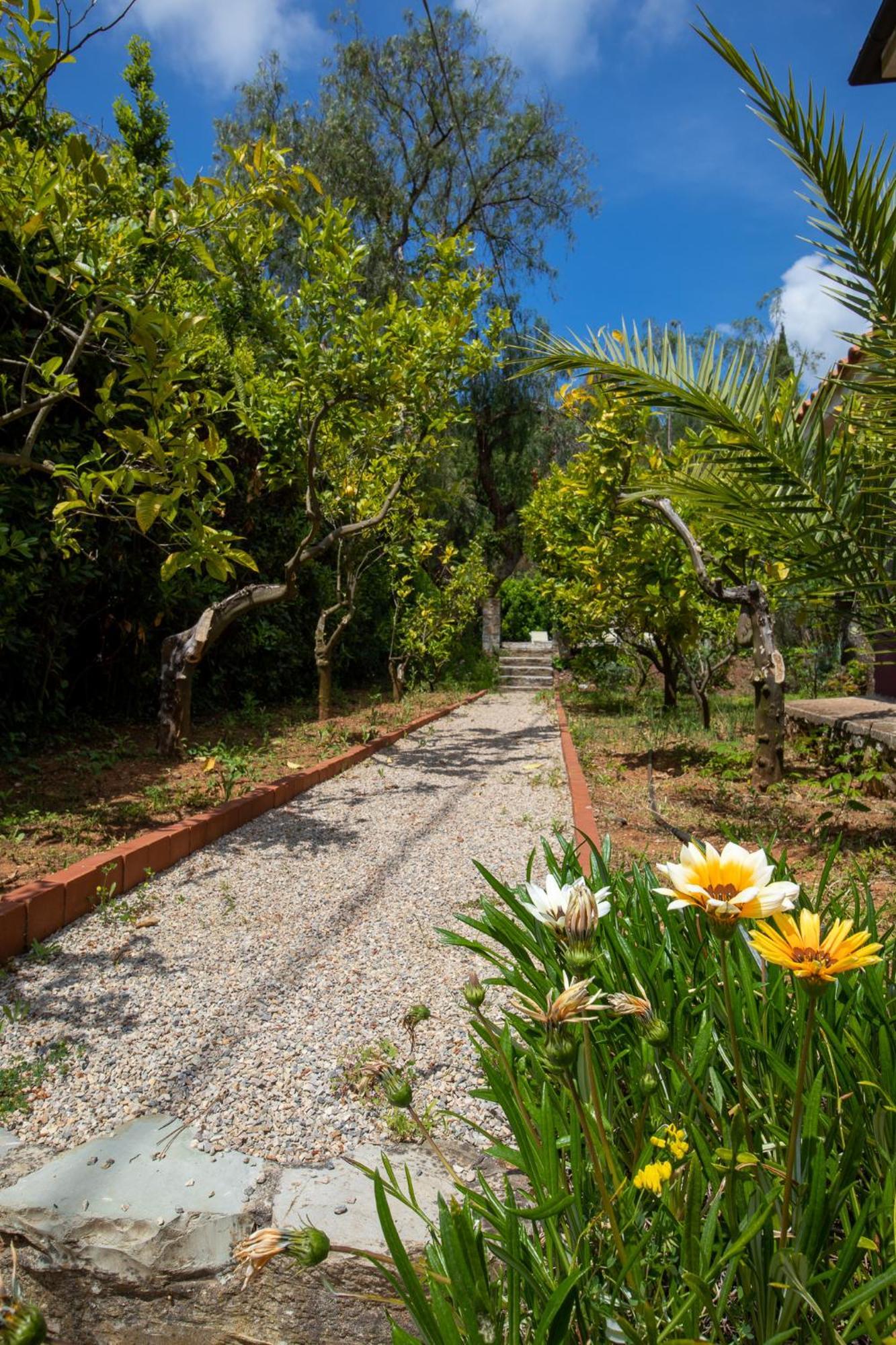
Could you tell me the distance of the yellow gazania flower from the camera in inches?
30.1

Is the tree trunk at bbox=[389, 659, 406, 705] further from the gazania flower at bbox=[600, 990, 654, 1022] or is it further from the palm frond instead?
the gazania flower at bbox=[600, 990, 654, 1022]

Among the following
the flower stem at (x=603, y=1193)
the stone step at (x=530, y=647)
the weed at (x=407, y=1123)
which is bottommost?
the weed at (x=407, y=1123)

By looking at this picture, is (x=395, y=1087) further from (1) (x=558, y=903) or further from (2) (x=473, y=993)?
(1) (x=558, y=903)

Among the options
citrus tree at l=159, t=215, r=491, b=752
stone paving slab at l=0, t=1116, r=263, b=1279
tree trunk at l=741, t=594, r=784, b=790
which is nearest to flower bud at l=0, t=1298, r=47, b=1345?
stone paving slab at l=0, t=1116, r=263, b=1279

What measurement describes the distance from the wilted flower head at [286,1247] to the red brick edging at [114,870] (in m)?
2.23

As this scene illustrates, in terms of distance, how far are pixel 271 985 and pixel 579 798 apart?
2468 millimetres

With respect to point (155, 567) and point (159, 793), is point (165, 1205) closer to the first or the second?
point (159, 793)

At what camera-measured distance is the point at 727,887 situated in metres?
0.90

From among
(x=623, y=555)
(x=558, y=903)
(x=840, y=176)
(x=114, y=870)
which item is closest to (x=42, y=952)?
(x=114, y=870)

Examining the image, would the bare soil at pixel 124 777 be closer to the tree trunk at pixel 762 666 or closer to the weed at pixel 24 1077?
the weed at pixel 24 1077

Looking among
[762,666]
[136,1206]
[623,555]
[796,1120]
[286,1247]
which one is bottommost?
[136,1206]

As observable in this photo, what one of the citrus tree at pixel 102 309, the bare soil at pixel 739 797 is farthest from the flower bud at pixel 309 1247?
the citrus tree at pixel 102 309

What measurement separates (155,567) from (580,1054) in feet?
17.9

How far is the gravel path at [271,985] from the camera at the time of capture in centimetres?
195
